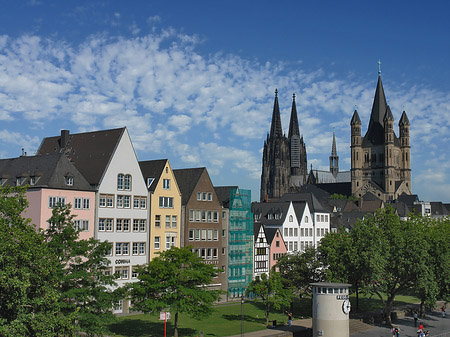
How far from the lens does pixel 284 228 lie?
298 ft

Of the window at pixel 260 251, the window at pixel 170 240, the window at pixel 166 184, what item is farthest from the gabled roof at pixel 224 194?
the window at pixel 166 184

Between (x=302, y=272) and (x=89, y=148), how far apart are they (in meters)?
30.0

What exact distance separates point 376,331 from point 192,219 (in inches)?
1040

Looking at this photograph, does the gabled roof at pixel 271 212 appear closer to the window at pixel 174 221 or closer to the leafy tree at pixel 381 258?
the leafy tree at pixel 381 258

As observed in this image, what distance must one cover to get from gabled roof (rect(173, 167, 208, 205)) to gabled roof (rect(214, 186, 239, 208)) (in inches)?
310

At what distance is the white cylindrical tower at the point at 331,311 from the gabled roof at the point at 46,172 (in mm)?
27325

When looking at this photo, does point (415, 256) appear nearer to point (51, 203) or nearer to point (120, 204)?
point (120, 204)

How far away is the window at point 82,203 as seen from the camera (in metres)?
59.3

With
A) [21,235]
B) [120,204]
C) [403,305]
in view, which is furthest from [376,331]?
[21,235]

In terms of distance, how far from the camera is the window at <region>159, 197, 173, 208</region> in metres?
68.0

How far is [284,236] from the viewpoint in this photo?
90812mm

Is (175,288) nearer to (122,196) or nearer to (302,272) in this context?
(122,196)

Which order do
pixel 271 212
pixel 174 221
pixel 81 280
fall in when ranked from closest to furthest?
pixel 81 280 < pixel 174 221 < pixel 271 212

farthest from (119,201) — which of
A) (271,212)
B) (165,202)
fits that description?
(271,212)
